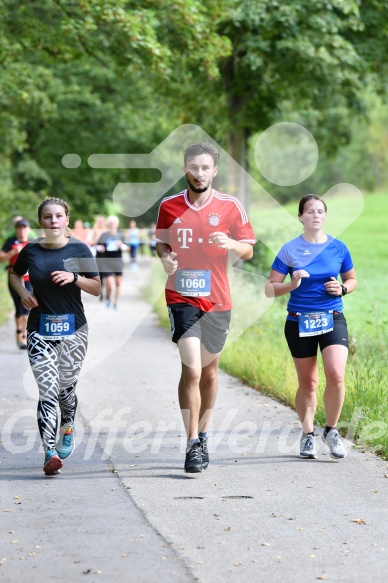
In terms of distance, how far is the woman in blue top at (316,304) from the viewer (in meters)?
7.89

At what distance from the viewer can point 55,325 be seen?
767cm

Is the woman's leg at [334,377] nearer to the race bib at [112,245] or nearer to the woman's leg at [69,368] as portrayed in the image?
the woman's leg at [69,368]

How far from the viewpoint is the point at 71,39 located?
63.1 ft

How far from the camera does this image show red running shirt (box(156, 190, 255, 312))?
24.9 ft

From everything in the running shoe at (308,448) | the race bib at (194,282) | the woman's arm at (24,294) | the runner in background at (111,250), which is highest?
the race bib at (194,282)

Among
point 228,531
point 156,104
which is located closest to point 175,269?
point 228,531

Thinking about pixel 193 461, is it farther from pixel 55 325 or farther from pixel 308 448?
pixel 55 325

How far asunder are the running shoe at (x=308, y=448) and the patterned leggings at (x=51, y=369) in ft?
5.63

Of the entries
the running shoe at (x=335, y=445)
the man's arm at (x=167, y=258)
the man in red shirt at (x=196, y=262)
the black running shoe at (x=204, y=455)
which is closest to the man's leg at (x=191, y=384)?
the man in red shirt at (x=196, y=262)

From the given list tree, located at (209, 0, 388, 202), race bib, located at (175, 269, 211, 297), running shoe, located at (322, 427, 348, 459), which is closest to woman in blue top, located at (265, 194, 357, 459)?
running shoe, located at (322, 427, 348, 459)

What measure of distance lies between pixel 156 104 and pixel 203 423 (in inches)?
871

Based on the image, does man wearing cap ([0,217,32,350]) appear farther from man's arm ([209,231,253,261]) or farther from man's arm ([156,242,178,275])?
man's arm ([209,231,253,261])

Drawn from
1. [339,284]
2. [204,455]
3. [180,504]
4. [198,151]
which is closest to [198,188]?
[198,151]

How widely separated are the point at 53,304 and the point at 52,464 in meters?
1.09
